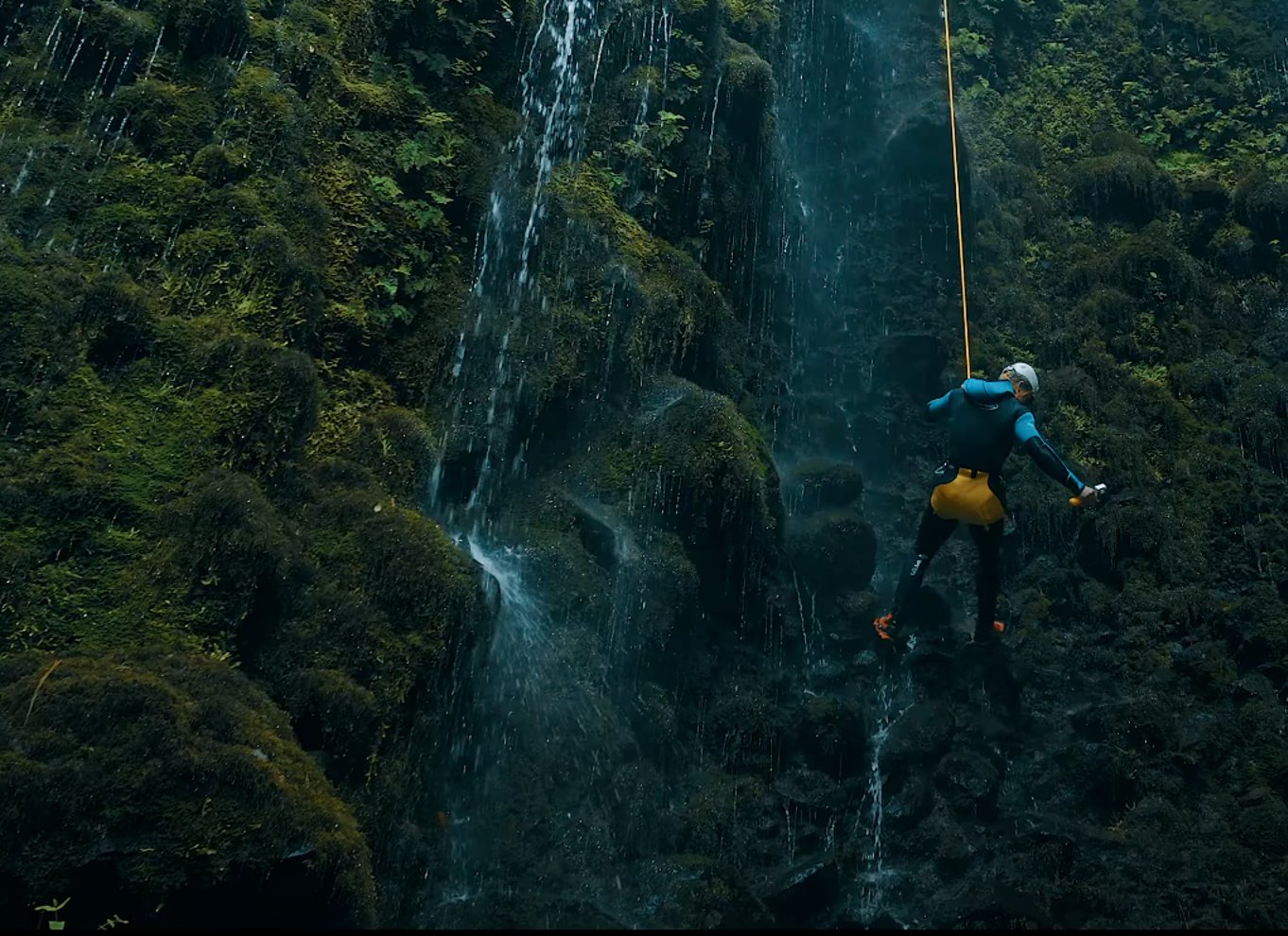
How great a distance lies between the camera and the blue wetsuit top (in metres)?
10.5

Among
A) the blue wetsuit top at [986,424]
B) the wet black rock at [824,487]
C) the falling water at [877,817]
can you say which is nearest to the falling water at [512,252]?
the wet black rock at [824,487]

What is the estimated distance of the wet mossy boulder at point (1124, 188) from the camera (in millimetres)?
16531

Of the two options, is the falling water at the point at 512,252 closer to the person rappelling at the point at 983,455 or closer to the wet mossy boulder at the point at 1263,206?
the person rappelling at the point at 983,455

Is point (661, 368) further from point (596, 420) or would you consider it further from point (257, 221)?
point (257, 221)

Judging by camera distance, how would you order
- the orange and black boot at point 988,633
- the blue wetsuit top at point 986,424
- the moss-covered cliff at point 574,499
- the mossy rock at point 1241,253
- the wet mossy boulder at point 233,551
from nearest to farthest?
Answer: the moss-covered cliff at point 574,499, the wet mossy boulder at point 233,551, the blue wetsuit top at point 986,424, the orange and black boot at point 988,633, the mossy rock at point 1241,253

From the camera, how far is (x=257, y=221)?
34.6 ft

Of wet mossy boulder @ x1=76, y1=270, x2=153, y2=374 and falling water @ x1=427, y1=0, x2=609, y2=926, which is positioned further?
falling water @ x1=427, y1=0, x2=609, y2=926

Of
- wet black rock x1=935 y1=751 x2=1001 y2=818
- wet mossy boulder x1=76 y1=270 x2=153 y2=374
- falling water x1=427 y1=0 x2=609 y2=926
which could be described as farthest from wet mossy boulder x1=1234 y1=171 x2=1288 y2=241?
wet mossy boulder x1=76 y1=270 x2=153 y2=374

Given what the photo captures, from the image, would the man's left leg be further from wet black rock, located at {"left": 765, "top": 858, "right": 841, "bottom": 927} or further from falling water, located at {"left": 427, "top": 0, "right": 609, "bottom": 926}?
falling water, located at {"left": 427, "top": 0, "right": 609, "bottom": 926}

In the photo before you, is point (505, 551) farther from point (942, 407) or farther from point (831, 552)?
point (942, 407)

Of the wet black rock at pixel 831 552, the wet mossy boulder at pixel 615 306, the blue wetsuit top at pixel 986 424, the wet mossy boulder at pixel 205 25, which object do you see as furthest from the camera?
the wet black rock at pixel 831 552

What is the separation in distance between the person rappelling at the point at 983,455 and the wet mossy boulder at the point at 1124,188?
7.36 m

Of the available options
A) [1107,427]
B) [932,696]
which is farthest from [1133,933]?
[1107,427]

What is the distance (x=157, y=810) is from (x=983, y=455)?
7759 millimetres
